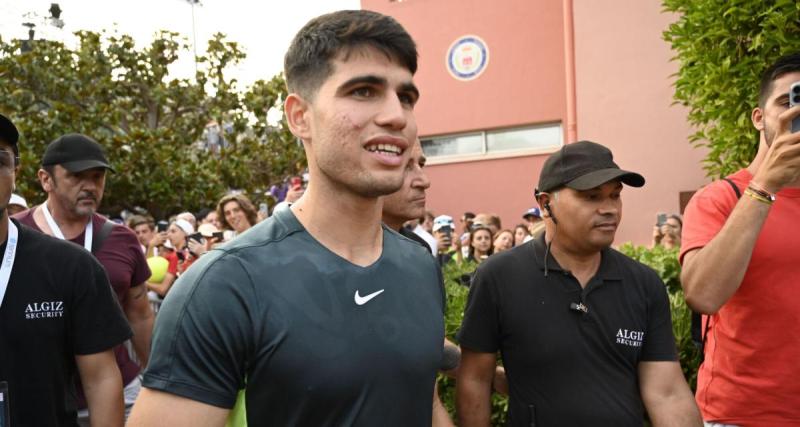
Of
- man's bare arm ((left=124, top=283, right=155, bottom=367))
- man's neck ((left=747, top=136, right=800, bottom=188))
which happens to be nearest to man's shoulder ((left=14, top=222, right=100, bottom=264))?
man's bare arm ((left=124, top=283, right=155, bottom=367))

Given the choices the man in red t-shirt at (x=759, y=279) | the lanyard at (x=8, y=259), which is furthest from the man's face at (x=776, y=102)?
the lanyard at (x=8, y=259)

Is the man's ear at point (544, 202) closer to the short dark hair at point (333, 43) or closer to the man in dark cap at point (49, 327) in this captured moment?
the short dark hair at point (333, 43)

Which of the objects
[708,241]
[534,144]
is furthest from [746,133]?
[534,144]

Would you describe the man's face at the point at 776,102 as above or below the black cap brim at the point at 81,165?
above

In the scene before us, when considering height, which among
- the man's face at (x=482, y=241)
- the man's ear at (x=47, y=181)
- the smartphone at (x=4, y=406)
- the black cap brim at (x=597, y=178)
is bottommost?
the man's face at (x=482, y=241)

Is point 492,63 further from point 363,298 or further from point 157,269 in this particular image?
point 363,298

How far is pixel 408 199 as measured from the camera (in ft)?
13.3

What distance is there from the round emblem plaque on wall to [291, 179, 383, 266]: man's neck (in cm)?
1651

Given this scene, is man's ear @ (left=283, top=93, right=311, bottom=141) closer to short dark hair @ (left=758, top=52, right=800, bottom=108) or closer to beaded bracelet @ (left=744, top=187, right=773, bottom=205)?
beaded bracelet @ (left=744, top=187, right=773, bottom=205)

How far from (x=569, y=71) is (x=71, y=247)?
527 inches

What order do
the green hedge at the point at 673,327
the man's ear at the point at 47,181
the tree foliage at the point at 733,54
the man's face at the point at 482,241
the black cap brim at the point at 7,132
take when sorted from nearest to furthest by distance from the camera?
1. the black cap brim at the point at 7,132
2. the green hedge at the point at 673,327
3. the man's ear at the point at 47,181
4. the tree foliage at the point at 733,54
5. the man's face at the point at 482,241

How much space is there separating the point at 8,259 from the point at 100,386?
2.17 ft

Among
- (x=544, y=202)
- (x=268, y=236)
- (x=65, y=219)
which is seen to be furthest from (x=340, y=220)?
(x=65, y=219)

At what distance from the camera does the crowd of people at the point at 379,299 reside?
187cm
